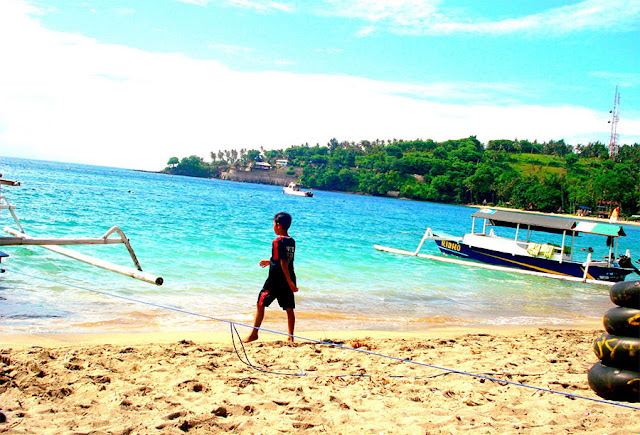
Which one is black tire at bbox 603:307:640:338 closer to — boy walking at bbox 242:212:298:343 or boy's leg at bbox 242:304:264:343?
boy walking at bbox 242:212:298:343

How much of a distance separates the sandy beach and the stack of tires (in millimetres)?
203

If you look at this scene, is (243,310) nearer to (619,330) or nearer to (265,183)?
(619,330)

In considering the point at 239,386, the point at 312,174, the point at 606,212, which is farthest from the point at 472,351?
the point at 312,174

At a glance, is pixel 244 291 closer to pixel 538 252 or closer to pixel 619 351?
pixel 619 351

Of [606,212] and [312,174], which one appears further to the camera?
[312,174]

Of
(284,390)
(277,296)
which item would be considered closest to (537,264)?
(277,296)

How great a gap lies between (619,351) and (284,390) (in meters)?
3.20

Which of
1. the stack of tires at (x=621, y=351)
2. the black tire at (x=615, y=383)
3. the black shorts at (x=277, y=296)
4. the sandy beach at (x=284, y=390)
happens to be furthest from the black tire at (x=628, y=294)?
the black shorts at (x=277, y=296)

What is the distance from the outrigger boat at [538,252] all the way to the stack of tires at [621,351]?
1397cm

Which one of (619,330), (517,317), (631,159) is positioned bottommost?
(517,317)

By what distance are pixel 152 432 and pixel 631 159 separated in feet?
616

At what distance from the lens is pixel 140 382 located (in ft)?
15.7

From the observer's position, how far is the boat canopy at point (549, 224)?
17.0 meters

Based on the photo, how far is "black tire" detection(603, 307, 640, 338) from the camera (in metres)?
4.48
